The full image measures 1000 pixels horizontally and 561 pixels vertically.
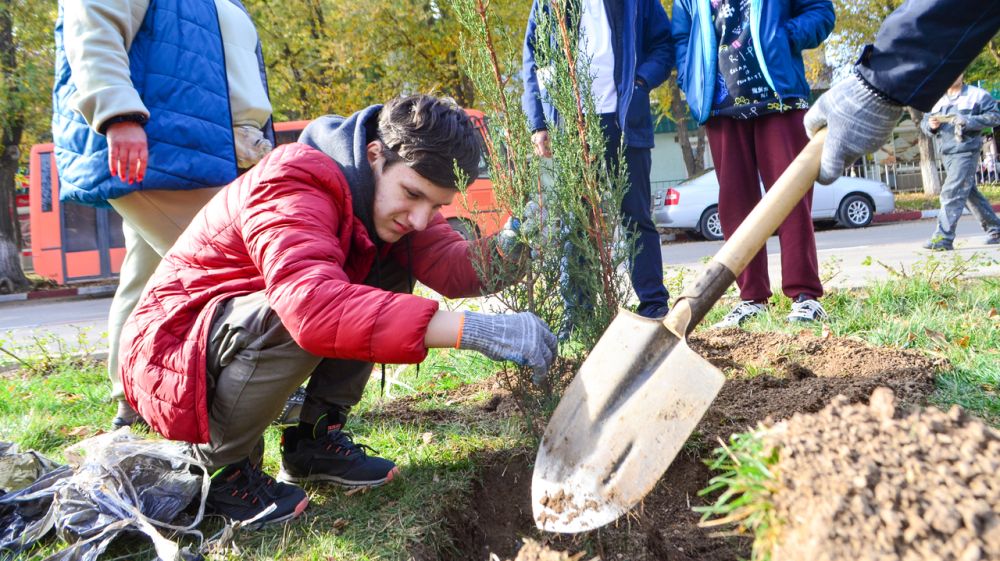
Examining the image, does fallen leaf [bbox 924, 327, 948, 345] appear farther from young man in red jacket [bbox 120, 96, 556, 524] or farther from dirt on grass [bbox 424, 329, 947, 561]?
young man in red jacket [bbox 120, 96, 556, 524]

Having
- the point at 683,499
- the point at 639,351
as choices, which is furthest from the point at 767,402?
the point at 639,351

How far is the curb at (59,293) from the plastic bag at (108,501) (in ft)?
40.2

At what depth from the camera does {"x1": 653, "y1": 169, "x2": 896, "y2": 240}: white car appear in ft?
41.9

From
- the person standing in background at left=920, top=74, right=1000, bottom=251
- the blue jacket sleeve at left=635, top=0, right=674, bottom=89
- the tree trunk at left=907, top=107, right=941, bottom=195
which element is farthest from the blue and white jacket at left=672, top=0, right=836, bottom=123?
the tree trunk at left=907, top=107, right=941, bottom=195

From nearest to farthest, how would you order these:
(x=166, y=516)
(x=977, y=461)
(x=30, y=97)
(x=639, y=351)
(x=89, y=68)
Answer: (x=977, y=461), (x=639, y=351), (x=166, y=516), (x=89, y=68), (x=30, y=97)

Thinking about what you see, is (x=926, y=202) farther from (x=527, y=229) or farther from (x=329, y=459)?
(x=329, y=459)

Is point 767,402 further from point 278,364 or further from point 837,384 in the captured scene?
point 278,364

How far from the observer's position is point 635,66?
359cm

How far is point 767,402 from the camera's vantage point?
2.57 metres

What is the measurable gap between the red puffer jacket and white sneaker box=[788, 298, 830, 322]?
95.0 inches

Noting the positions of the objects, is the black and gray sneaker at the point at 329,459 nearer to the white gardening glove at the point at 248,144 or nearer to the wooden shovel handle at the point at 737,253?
the wooden shovel handle at the point at 737,253

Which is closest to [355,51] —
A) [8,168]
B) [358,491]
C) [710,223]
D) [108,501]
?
[8,168]

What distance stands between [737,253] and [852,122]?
0.50 metres

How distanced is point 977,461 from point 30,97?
1498 cm
